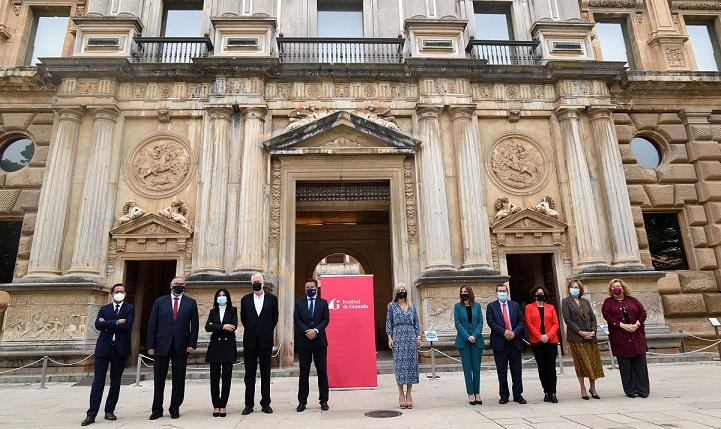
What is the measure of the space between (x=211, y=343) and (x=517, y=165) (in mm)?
10748

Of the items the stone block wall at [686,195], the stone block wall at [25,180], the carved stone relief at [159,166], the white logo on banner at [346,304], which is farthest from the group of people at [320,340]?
the stone block wall at [25,180]

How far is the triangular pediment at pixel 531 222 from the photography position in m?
13.5

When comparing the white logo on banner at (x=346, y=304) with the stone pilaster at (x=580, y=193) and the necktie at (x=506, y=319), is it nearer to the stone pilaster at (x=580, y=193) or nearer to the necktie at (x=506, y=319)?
the necktie at (x=506, y=319)

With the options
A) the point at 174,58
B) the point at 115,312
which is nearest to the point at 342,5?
the point at 174,58

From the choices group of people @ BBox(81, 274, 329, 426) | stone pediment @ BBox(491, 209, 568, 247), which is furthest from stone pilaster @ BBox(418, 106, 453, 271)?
group of people @ BBox(81, 274, 329, 426)

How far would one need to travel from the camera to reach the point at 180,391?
634 cm

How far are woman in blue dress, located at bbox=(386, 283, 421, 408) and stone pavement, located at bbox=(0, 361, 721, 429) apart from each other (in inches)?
19.6

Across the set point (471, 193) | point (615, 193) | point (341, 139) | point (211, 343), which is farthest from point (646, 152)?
point (211, 343)

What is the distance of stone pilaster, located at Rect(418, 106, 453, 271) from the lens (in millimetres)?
12727

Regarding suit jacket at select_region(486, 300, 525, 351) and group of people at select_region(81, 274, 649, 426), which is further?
suit jacket at select_region(486, 300, 525, 351)

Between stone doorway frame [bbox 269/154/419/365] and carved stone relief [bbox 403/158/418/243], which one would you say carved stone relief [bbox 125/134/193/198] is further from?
carved stone relief [bbox 403/158/418/243]

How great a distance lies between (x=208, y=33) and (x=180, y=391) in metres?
12.5

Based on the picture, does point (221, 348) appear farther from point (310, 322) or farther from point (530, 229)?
point (530, 229)

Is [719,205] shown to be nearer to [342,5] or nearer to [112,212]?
[342,5]
